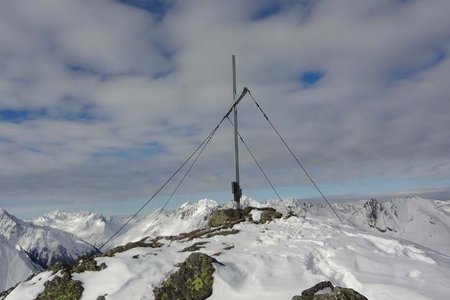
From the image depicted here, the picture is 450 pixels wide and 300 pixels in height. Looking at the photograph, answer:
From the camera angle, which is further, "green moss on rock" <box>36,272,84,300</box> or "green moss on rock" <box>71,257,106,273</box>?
"green moss on rock" <box>71,257,106,273</box>

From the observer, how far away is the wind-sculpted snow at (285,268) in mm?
13562

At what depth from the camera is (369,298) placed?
13.0 meters

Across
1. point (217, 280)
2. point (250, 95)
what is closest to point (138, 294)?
point (217, 280)

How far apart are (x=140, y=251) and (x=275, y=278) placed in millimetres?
6087

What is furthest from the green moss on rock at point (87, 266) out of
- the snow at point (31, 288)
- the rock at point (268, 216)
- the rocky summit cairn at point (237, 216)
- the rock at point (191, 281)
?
the rock at point (268, 216)

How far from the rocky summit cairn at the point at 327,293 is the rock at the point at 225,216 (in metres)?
12.4

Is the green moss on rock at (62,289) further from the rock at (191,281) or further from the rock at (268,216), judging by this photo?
the rock at (268,216)

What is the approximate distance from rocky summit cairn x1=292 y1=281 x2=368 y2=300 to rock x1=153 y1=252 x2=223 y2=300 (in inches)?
134

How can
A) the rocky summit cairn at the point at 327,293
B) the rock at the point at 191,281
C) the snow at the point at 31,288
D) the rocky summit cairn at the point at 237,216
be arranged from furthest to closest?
1. the rocky summit cairn at the point at 237,216
2. the snow at the point at 31,288
3. the rock at the point at 191,281
4. the rocky summit cairn at the point at 327,293

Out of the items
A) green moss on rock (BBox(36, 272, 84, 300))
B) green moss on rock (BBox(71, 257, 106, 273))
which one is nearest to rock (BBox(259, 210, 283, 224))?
green moss on rock (BBox(71, 257, 106, 273))

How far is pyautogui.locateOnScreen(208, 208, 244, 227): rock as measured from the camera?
25681 mm

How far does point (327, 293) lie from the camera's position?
39.4ft

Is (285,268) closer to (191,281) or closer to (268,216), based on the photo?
(191,281)

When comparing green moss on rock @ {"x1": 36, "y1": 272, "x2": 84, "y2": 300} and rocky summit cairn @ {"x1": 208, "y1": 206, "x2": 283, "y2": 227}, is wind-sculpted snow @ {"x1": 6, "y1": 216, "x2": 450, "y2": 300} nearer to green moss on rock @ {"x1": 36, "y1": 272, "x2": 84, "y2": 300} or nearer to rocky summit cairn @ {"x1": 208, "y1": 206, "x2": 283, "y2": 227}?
green moss on rock @ {"x1": 36, "y1": 272, "x2": 84, "y2": 300}
